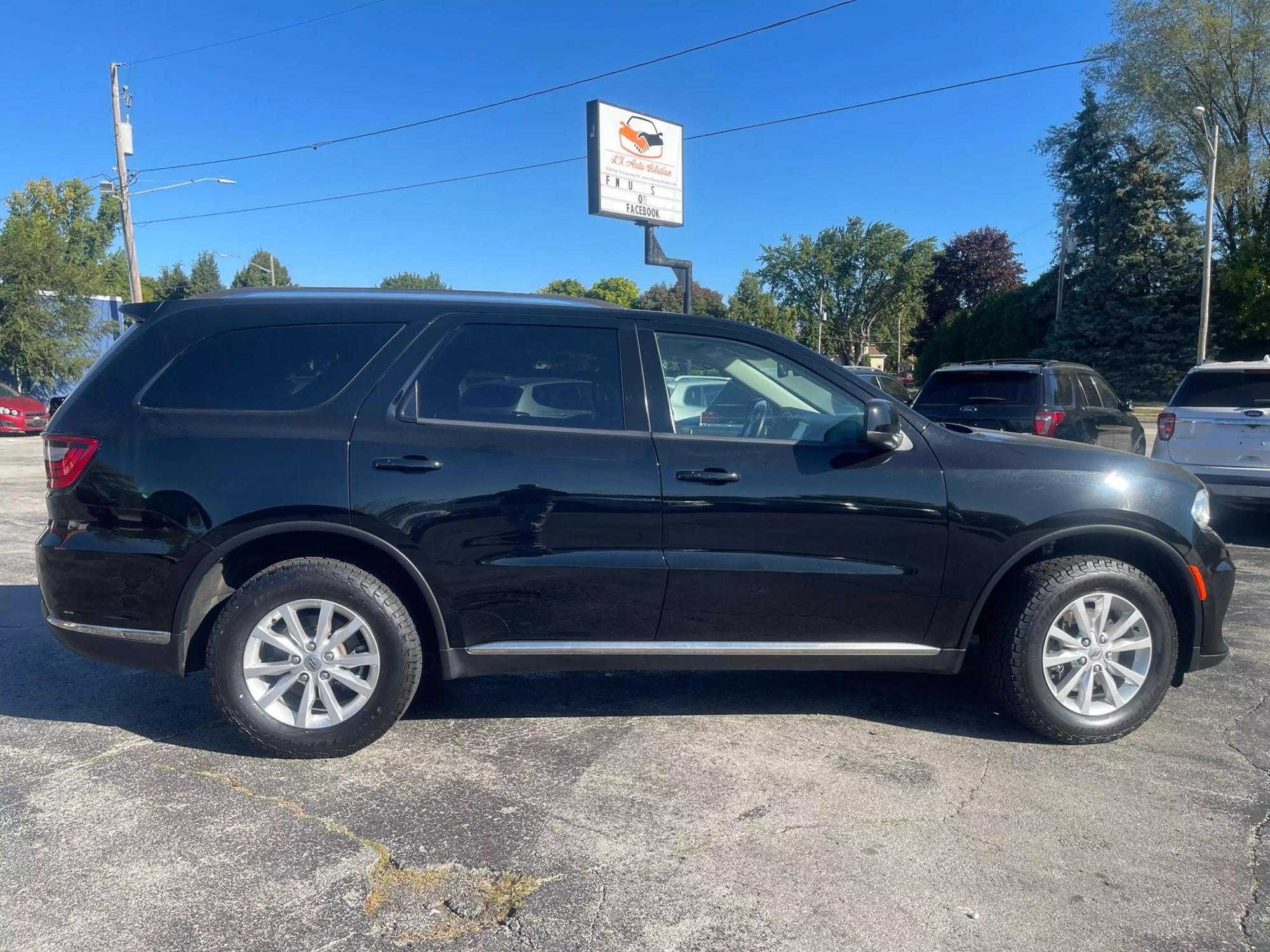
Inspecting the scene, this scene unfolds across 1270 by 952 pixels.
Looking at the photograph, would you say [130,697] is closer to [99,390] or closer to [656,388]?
[99,390]

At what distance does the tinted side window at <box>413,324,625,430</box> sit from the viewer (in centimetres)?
390

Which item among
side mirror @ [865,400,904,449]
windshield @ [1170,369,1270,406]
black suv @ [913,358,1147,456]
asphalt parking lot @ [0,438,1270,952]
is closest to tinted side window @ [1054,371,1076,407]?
black suv @ [913,358,1147,456]

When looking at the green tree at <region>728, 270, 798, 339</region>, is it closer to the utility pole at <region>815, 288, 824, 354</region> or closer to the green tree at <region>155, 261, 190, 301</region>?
the utility pole at <region>815, 288, 824, 354</region>

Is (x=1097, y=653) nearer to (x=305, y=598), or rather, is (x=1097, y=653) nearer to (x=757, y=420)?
(x=757, y=420)

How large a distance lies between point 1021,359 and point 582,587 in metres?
8.06

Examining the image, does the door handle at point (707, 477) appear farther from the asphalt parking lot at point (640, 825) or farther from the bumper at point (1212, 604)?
the bumper at point (1212, 604)

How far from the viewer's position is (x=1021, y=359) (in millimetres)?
10328

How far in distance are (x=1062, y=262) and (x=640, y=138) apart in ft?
90.8

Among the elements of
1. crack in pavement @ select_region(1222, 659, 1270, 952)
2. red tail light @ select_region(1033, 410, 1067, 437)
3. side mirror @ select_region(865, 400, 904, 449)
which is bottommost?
crack in pavement @ select_region(1222, 659, 1270, 952)

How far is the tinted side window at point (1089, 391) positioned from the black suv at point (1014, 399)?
6cm

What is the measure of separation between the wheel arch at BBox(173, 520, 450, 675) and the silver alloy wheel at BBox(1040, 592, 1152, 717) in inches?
99.4

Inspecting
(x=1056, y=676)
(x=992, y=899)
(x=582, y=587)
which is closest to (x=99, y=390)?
(x=582, y=587)

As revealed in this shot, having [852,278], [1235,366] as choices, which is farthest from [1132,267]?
[1235,366]

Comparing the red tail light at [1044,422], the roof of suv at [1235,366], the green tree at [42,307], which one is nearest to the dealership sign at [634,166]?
the red tail light at [1044,422]
